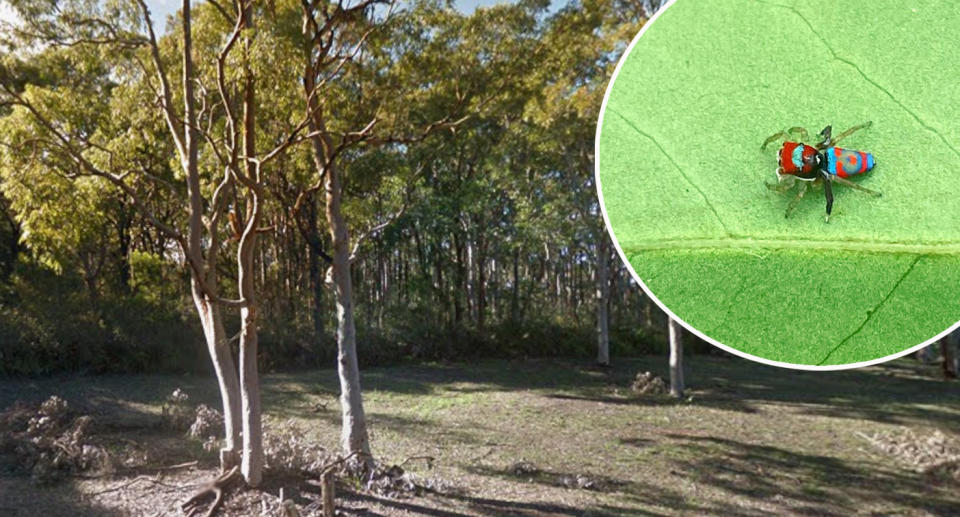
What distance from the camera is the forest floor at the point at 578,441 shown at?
450 centimetres

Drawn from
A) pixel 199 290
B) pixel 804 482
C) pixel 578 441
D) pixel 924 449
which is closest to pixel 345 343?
pixel 199 290

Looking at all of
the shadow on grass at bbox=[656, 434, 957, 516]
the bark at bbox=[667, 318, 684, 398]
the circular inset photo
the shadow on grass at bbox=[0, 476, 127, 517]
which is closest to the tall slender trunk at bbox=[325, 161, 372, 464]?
the shadow on grass at bbox=[0, 476, 127, 517]

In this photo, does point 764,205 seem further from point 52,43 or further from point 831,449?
point 831,449

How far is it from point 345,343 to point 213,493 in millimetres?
1349

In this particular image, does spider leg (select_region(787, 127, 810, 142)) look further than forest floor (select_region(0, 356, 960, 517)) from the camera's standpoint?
No

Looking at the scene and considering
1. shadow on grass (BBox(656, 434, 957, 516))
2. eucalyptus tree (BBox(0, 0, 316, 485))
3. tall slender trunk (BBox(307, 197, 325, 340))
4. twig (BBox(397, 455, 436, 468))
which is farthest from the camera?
tall slender trunk (BBox(307, 197, 325, 340))

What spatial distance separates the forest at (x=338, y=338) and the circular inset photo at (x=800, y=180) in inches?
115

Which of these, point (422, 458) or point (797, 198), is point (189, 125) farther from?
point (797, 198)

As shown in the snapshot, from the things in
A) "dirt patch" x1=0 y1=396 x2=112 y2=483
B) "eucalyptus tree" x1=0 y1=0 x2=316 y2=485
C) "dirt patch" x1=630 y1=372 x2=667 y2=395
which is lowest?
"dirt patch" x1=630 y1=372 x2=667 y2=395

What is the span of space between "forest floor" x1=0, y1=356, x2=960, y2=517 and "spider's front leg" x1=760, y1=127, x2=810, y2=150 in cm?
377

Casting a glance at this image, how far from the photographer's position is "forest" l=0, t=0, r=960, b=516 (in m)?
4.30

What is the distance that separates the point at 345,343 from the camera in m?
4.75

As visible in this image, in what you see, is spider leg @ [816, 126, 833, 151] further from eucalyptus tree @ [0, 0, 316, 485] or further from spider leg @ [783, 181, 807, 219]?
eucalyptus tree @ [0, 0, 316, 485]

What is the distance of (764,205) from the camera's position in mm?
1034
